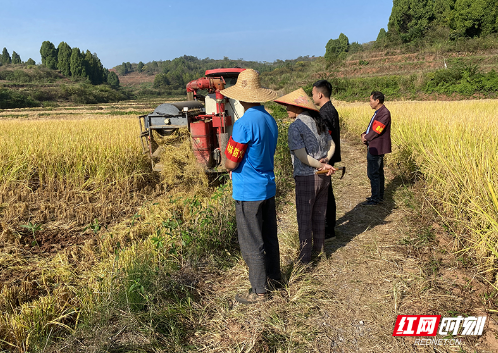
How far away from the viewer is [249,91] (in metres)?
2.36

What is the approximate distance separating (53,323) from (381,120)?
460 centimetres

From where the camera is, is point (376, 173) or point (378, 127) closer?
point (378, 127)

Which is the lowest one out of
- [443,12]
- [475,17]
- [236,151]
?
[236,151]

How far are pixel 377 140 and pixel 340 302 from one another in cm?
289

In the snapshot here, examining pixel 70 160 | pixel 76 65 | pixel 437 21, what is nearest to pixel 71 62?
pixel 76 65

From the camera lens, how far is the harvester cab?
18.5 feet

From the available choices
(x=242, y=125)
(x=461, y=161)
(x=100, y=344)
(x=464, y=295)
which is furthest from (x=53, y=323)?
(x=461, y=161)

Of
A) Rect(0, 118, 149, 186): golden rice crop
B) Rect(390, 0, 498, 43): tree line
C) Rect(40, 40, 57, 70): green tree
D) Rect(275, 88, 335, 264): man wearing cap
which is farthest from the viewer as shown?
Rect(40, 40, 57, 70): green tree

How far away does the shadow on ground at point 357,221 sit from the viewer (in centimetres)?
368

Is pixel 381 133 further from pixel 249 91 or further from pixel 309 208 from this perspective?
pixel 249 91

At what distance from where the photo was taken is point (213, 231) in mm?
3441

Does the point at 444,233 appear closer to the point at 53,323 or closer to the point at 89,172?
the point at 53,323

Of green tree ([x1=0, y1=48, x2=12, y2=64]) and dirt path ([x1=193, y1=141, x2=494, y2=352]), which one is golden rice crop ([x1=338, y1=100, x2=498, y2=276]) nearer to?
dirt path ([x1=193, y1=141, x2=494, y2=352])

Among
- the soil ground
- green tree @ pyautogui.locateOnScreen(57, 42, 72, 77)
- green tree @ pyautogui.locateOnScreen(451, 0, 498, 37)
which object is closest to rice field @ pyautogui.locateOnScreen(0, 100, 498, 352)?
the soil ground
